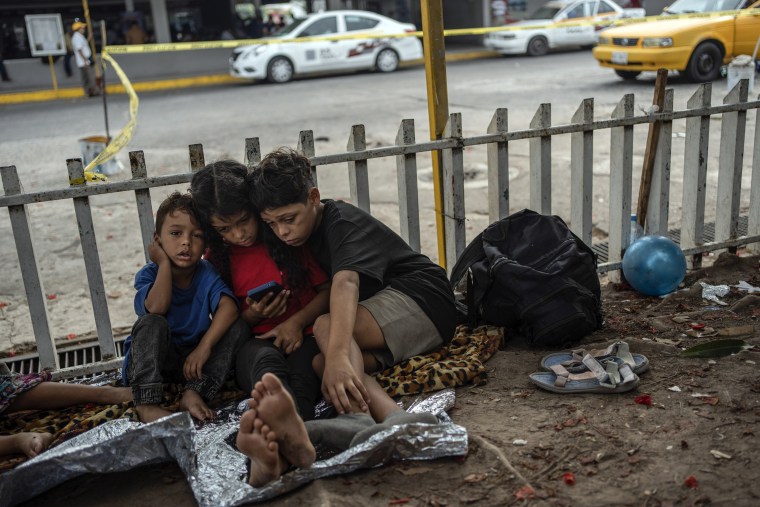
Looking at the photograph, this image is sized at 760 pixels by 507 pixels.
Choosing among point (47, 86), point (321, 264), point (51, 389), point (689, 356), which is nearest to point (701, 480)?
point (689, 356)

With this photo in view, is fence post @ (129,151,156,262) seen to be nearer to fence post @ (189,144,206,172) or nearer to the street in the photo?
fence post @ (189,144,206,172)

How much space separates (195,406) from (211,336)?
30cm

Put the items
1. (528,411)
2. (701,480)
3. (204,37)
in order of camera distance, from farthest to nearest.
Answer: (204,37) → (528,411) → (701,480)

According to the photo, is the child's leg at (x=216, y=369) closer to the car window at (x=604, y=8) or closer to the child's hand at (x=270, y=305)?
the child's hand at (x=270, y=305)

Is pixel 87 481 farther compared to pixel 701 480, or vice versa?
pixel 87 481

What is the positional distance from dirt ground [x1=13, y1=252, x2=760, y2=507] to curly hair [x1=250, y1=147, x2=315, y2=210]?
1.10 metres

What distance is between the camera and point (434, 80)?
4.21 m

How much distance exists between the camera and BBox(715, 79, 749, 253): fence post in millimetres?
4668

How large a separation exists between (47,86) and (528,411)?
825 inches

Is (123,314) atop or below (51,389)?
below

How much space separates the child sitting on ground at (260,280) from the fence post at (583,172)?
76.3 inches

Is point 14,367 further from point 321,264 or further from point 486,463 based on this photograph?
point 486,463

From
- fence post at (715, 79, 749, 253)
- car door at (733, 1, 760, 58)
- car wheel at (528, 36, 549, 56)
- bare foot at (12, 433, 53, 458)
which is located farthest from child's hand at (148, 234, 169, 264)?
car wheel at (528, 36, 549, 56)

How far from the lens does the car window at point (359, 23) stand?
1834 centimetres
